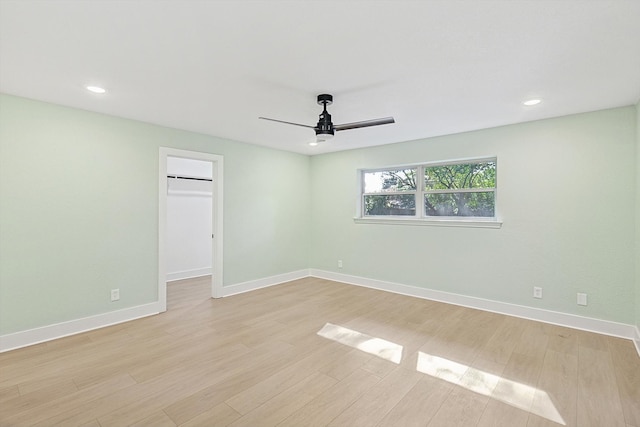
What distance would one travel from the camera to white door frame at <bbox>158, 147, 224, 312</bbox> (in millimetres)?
3965

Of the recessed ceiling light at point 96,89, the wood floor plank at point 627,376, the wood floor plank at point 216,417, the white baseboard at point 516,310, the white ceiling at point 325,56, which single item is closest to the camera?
the white ceiling at point 325,56

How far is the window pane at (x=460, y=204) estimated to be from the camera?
4.20 m

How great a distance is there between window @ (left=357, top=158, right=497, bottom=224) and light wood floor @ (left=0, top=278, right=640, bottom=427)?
1499 millimetres

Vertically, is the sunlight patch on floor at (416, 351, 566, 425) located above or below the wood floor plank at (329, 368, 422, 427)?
above

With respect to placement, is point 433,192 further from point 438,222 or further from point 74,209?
point 74,209

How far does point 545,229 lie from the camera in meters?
3.63

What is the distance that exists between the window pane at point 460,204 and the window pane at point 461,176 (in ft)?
0.42

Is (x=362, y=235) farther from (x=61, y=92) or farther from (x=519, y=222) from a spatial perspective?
(x=61, y=92)

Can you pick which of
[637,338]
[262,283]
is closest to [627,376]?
[637,338]

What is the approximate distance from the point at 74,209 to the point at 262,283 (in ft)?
9.34

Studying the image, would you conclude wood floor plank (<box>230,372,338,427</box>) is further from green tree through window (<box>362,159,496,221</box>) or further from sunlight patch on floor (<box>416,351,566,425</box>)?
green tree through window (<box>362,159,496,221</box>)

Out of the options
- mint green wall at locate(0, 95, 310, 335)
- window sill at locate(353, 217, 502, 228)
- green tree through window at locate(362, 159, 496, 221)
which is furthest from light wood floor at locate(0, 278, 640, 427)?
green tree through window at locate(362, 159, 496, 221)

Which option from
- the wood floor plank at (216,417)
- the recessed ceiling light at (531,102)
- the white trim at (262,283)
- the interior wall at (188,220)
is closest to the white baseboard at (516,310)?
the white trim at (262,283)

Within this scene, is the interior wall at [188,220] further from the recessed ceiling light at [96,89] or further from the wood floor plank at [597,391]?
the wood floor plank at [597,391]
